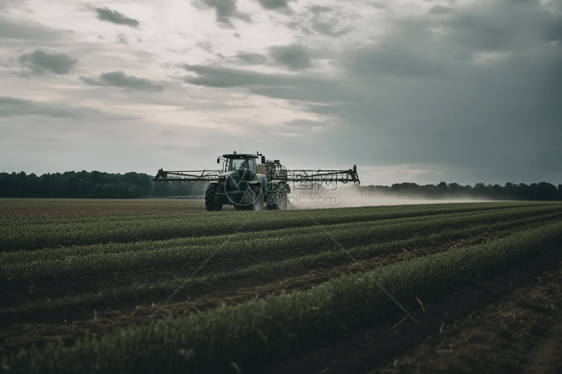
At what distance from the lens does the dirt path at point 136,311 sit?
5887 millimetres

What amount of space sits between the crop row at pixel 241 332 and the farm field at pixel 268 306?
2 cm

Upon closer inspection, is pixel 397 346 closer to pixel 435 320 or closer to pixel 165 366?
pixel 435 320

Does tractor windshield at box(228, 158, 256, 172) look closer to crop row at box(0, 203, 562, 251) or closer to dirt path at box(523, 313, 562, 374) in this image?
crop row at box(0, 203, 562, 251)

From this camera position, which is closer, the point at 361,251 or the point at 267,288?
the point at 267,288

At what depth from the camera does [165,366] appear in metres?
4.61

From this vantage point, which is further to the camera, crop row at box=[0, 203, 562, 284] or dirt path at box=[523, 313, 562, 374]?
crop row at box=[0, 203, 562, 284]

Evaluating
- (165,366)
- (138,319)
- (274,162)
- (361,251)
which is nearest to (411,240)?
(361,251)

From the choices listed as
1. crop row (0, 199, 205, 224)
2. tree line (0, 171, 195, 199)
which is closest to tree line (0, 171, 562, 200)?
tree line (0, 171, 195, 199)

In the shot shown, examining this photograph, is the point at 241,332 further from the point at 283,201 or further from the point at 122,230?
the point at 283,201

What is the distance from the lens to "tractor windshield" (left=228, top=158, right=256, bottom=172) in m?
26.4

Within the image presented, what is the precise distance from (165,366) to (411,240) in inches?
476

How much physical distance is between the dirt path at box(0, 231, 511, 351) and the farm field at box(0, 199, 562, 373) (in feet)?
0.09

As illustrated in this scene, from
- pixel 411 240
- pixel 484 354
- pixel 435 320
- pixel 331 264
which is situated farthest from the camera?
pixel 411 240

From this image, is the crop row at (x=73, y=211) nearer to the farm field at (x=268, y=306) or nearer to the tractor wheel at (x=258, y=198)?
the tractor wheel at (x=258, y=198)
